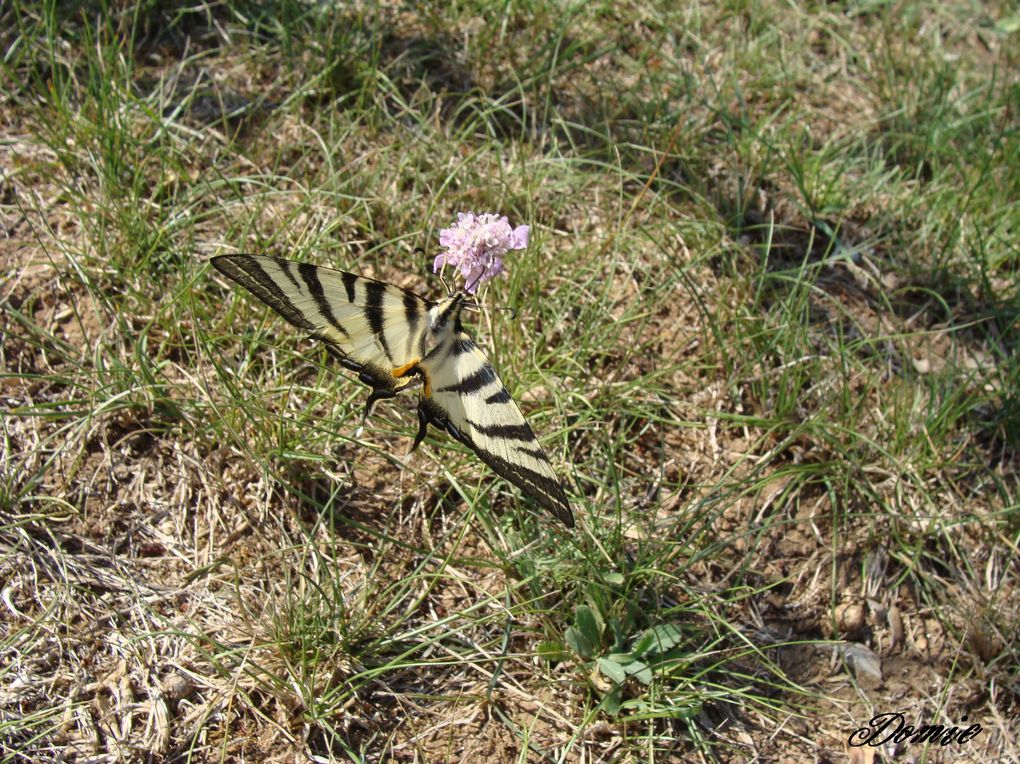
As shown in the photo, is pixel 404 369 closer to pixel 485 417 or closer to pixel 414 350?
pixel 414 350

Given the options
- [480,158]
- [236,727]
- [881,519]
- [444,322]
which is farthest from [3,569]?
[881,519]

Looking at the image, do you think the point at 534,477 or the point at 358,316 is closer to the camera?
the point at 534,477

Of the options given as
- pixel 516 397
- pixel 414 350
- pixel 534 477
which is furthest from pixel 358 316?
pixel 516 397

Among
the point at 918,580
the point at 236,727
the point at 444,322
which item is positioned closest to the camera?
the point at 444,322

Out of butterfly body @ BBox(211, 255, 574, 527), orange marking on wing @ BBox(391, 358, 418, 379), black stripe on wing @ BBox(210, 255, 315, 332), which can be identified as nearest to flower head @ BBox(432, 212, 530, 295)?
butterfly body @ BBox(211, 255, 574, 527)

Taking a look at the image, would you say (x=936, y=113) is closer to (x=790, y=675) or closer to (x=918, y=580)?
(x=918, y=580)

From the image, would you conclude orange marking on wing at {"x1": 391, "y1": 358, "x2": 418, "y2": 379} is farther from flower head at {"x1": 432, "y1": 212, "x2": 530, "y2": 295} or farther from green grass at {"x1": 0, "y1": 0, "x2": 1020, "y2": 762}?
green grass at {"x1": 0, "y1": 0, "x2": 1020, "y2": 762}
